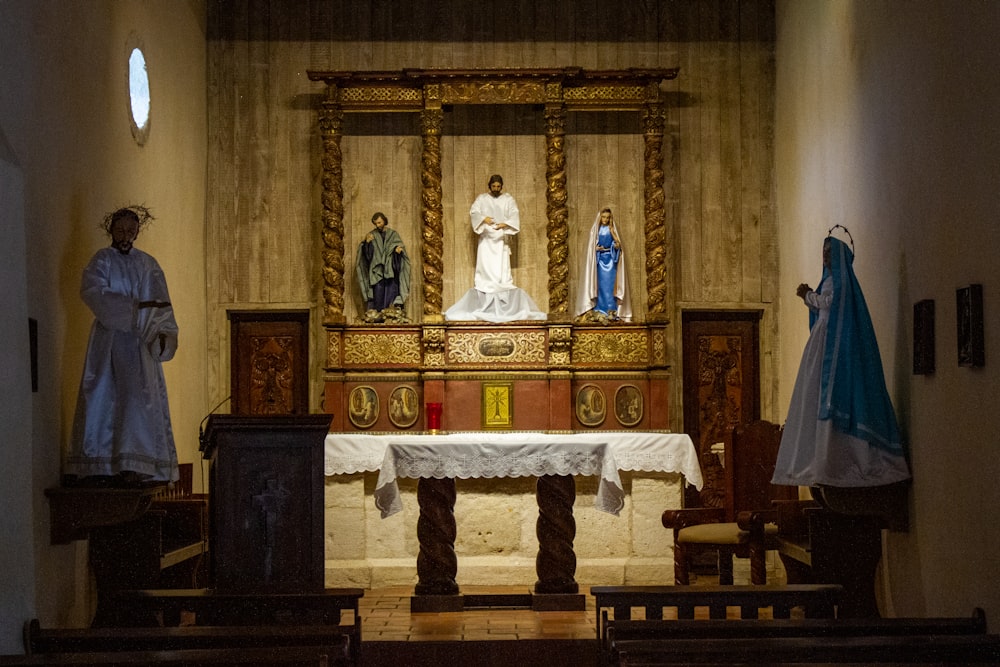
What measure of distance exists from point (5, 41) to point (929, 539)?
5266 millimetres

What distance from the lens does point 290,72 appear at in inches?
472

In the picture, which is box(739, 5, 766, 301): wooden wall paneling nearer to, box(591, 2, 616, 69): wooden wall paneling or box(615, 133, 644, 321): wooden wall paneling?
box(615, 133, 644, 321): wooden wall paneling

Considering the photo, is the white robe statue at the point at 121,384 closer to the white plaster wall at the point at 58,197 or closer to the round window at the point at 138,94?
the white plaster wall at the point at 58,197

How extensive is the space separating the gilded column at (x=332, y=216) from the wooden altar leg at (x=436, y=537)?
326 cm

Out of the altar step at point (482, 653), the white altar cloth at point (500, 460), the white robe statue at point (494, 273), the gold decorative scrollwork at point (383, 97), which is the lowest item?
the altar step at point (482, 653)

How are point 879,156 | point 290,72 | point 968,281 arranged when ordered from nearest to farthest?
1. point 968,281
2. point 879,156
3. point 290,72

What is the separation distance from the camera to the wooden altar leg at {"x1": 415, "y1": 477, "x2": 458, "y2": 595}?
27.5 feet

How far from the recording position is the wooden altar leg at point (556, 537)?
838 cm

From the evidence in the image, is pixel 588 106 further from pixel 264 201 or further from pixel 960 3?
pixel 960 3

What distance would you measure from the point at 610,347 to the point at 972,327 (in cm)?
559

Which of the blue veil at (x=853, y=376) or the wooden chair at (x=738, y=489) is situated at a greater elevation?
the blue veil at (x=853, y=376)

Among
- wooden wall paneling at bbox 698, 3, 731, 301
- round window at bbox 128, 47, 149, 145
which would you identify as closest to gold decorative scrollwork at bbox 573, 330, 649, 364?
wooden wall paneling at bbox 698, 3, 731, 301

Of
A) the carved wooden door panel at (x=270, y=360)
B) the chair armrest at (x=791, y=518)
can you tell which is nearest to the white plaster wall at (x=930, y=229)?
the chair armrest at (x=791, y=518)

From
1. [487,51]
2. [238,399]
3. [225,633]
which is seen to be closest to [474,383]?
[238,399]
